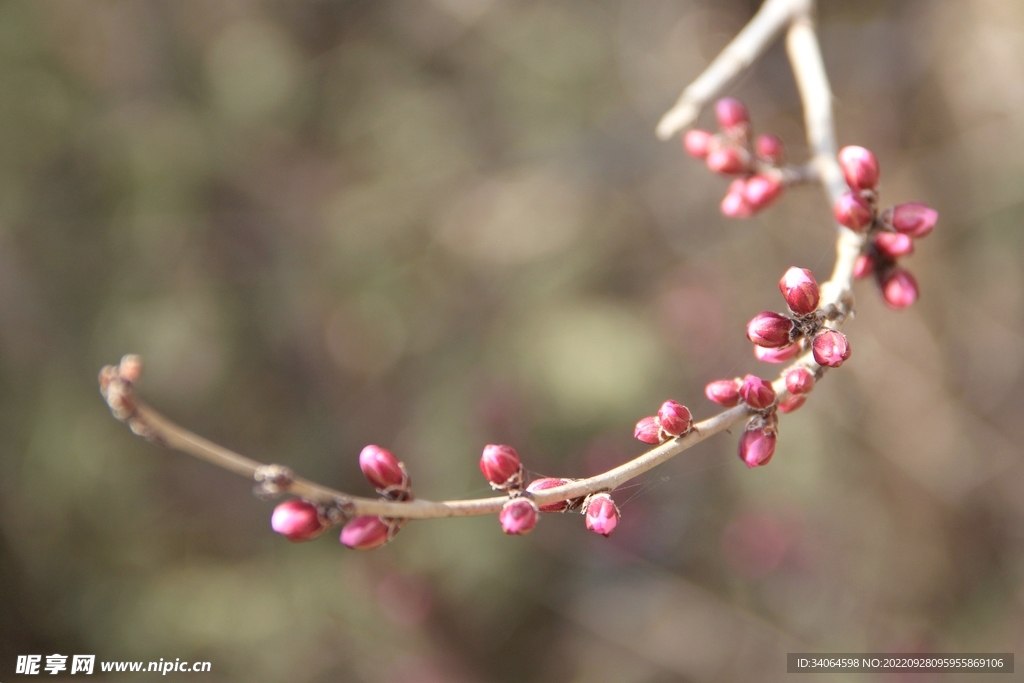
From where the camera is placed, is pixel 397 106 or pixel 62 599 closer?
pixel 62 599

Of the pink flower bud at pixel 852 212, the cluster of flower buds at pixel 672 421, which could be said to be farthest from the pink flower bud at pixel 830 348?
the pink flower bud at pixel 852 212

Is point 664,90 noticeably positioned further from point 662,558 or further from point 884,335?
point 662,558

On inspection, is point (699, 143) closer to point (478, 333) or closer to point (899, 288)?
point (899, 288)

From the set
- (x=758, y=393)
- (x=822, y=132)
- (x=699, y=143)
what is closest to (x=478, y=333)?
(x=699, y=143)

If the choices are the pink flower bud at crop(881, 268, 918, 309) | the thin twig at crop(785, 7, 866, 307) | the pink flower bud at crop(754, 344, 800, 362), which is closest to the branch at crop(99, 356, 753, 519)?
the pink flower bud at crop(754, 344, 800, 362)

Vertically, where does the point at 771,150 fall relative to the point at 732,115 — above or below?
below

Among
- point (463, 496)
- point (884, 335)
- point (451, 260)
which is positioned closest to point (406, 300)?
point (451, 260)

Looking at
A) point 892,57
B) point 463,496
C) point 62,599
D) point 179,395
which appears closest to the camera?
point 463,496
